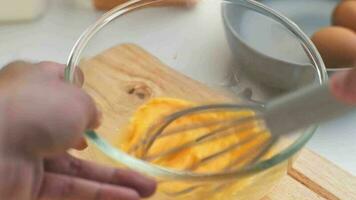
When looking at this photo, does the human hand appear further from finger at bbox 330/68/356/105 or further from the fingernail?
finger at bbox 330/68/356/105

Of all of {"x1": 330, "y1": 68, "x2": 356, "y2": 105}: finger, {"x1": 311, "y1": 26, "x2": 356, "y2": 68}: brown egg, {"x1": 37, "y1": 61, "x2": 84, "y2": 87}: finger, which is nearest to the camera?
{"x1": 330, "y1": 68, "x2": 356, "y2": 105}: finger

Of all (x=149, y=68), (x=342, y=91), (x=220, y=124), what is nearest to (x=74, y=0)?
(x=149, y=68)

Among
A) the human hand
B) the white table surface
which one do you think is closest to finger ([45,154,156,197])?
the human hand

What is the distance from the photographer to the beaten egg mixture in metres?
0.48

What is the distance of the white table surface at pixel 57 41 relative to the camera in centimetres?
65

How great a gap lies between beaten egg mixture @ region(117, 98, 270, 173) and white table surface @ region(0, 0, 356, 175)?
159 mm

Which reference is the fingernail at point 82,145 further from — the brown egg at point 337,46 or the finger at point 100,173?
the brown egg at point 337,46

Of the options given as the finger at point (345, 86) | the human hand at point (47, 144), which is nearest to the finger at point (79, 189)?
the human hand at point (47, 144)

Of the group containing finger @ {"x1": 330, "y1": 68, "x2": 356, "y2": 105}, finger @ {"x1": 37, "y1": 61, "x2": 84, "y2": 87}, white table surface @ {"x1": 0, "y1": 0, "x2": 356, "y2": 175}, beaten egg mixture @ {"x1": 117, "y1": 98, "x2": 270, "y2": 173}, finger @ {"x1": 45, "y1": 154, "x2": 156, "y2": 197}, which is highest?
finger @ {"x1": 330, "y1": 68, "x2": 356, "y2": 105}

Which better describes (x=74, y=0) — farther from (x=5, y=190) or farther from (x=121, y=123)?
(x=5, y=190)

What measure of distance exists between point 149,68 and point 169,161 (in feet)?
0.47

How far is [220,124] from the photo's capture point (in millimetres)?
522

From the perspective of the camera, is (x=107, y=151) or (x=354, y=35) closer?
(x=107, y=151)

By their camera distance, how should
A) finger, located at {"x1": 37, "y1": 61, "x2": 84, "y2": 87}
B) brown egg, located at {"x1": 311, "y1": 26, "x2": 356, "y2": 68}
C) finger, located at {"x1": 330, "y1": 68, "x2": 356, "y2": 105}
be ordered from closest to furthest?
1. finger, located at {"x1": 330, "y1": 68, "x2": 356, "y2": 105}
2. finger, located at {"x1": 37, "y1": 61, "x2": 84, "y2": 87}
3. brown egg, located at {"x1": 311, "y1": 26, "x2": 356, "y2": 68}
